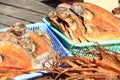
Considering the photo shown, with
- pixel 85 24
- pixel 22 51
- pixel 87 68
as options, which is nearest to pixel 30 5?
pixel 85 24

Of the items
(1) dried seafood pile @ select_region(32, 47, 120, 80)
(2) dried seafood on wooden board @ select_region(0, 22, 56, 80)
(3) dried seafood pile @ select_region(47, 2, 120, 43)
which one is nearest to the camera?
(1) dried seafood pile @ select_region(32, 47, 120, 80)

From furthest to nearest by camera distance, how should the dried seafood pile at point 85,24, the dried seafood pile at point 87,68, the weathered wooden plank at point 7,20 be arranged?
the weathered wooden plank at point 7,20
the dried seafood pile at point 85,24
the dried seafood pile at point 87,68

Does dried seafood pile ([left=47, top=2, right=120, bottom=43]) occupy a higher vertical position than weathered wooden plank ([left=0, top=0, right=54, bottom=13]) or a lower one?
lower

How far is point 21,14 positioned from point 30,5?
0.27 meters

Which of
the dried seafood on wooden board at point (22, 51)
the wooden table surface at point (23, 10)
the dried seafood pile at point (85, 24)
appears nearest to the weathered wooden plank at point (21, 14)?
the wooden table surface at point (23, 10)

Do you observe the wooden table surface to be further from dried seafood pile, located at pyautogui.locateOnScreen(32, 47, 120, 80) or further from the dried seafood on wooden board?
dried seafood pile, located at pyautogui.locateOnScreen(32, 47, 120, 80)

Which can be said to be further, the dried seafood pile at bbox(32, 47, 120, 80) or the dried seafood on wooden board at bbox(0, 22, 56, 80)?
the dried seafood on wooden board at bbox(0, 22, 56, 80)

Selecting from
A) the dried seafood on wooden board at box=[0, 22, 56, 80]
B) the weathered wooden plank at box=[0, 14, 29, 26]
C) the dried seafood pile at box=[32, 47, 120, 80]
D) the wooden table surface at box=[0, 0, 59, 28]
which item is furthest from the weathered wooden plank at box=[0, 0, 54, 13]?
the dried seafood pile at box=[32, 47, 120, 80]

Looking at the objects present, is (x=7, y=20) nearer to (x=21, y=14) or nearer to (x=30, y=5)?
(x=21, y=14)

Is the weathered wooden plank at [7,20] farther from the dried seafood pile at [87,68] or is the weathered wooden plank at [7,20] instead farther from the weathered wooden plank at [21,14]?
the dried seafood pile at [87,68]

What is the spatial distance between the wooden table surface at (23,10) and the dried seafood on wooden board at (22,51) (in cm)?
159

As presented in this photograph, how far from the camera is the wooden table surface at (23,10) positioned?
14.3 ft

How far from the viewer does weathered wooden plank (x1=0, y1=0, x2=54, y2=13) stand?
15.1 ft

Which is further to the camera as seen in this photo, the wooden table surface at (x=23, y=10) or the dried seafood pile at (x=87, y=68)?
the wooden table surface at (x=23, y=10)
